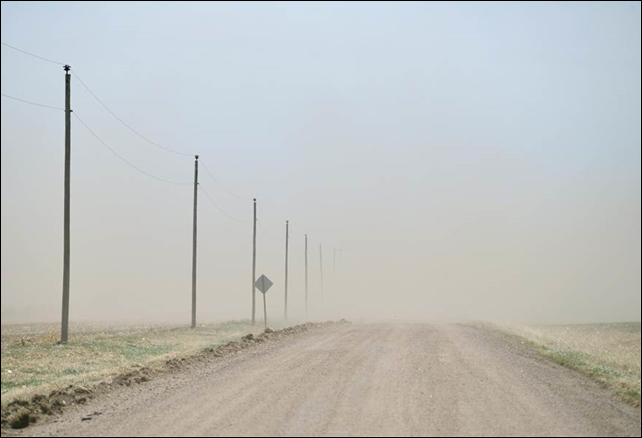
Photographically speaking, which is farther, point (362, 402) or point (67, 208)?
point (67, 208)

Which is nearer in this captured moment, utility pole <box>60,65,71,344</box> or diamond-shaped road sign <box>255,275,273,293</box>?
utility pole <box>60,65,71,344</box>

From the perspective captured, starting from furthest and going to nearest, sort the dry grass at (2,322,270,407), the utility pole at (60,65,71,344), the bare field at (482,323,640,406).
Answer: the utility pole at (60,65,71,344) < the dry grass at (2,322,270,407) < the bare field at (482,323,640,406)

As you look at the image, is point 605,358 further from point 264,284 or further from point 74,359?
point 264,284

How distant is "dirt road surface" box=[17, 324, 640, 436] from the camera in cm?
1170

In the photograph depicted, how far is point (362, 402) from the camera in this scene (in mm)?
13875

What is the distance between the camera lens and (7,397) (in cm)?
1506

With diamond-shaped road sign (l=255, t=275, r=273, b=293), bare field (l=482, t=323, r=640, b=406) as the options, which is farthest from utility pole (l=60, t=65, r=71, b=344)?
bare field (l=482, t=323, r=640, b=406)

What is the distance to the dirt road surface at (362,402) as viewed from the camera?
1170 cm

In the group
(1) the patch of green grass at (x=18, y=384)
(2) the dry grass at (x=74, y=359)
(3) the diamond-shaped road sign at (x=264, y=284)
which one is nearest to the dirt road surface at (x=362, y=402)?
(2) the dry grass at (x=74, y=359)

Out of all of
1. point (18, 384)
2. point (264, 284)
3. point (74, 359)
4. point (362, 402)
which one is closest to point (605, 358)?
point (362, 402)

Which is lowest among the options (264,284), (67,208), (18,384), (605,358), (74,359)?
(74,359)

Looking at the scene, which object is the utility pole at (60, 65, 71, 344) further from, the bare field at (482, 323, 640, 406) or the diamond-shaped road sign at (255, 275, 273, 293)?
the bare field at (482, 323, 640, 406)

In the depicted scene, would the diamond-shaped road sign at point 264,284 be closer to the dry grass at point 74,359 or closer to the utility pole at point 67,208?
the dry grass at point 74,359

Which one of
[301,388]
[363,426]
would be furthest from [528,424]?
[301,388]
